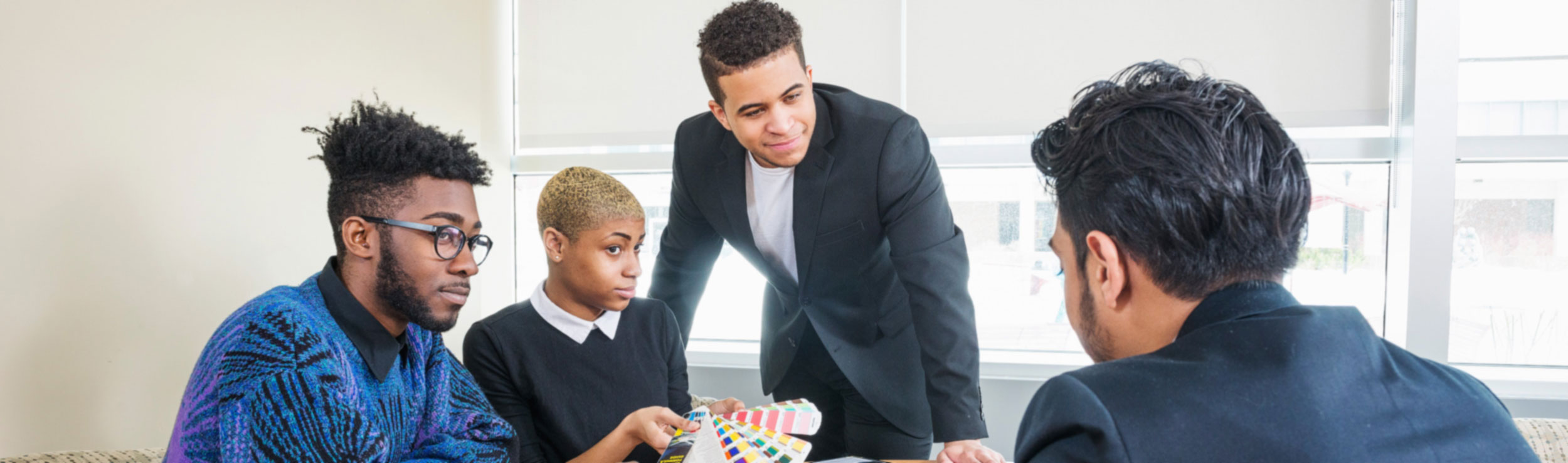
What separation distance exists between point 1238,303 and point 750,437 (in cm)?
86

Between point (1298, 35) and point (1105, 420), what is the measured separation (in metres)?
2.76

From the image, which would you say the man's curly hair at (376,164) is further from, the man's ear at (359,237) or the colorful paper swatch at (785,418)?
the colorful paper swatch at (785,418)

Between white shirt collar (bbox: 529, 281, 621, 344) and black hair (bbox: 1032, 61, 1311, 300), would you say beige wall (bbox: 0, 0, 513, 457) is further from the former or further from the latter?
black hair (bbox: 1032, 61, 1311, 300)

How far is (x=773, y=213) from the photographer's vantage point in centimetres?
216

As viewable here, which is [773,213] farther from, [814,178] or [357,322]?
[357,322]

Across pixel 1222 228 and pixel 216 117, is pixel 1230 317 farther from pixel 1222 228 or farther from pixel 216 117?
pixel 216 117

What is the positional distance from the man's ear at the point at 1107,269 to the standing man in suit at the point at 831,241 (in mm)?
836

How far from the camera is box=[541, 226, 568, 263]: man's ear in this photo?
192 cm

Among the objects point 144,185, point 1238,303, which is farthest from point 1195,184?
point 144,185

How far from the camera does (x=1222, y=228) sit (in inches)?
35.2

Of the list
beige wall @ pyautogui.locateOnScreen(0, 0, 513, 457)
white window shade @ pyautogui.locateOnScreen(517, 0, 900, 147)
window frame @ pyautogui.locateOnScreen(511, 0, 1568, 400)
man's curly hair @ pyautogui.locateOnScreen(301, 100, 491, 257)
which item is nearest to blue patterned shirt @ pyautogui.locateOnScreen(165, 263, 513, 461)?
man's curly hair @ pyautogui.locateOnScreen(301, 100, 491, 257)

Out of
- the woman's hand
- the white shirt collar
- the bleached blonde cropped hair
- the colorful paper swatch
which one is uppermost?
the bleached blonde cropped hair

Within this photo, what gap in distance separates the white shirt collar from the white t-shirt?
17.0 inches

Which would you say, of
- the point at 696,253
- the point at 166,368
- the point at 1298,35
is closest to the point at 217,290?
the point at 166,368
